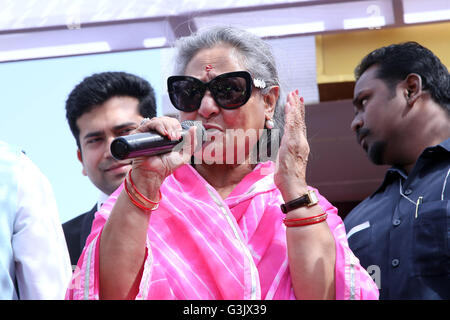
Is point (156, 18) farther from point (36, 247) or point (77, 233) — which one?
point (36, 247)

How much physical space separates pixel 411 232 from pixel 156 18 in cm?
197

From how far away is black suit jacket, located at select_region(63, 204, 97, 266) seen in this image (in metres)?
2.93

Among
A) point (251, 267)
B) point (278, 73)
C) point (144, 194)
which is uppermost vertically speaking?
point (278, 73)

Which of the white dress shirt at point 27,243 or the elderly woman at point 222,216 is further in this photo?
the white dress shirt at point 27,243

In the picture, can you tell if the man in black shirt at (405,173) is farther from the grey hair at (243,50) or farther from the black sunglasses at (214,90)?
the black sunglasses at (214,90)

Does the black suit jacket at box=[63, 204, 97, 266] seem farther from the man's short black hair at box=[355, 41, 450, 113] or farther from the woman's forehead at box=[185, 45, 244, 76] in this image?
the man's short black hair at box=[355, 41, 450, 113]

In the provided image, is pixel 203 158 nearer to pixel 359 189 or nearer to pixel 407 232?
pixel 407 232

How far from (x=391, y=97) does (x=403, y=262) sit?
1010 mm

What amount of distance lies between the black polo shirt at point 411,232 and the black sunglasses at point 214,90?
3.17 feet

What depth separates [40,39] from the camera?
3.33m

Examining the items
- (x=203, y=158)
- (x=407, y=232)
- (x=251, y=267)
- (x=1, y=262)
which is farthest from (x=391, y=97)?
(x=1, y=262)

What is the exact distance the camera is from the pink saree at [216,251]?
5.54 ft

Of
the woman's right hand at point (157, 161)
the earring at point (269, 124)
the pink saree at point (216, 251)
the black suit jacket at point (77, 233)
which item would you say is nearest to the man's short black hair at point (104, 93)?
the black suit jacket at point (77, 233)

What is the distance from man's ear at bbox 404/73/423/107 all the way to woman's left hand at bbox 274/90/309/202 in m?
1.41
